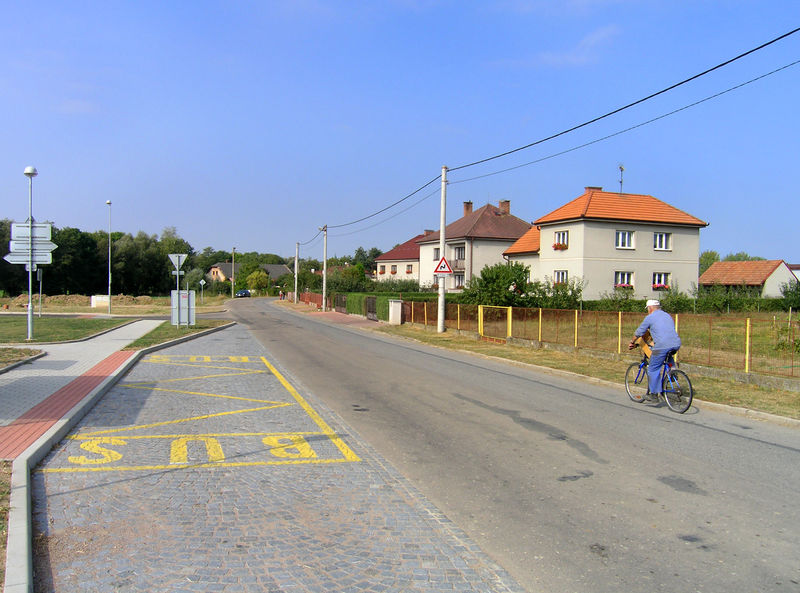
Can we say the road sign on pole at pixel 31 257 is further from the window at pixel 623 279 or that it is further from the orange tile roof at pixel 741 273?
the orange tile roof at pixel 741 273

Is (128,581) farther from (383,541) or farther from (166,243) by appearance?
(166,243)

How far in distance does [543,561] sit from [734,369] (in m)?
10.7

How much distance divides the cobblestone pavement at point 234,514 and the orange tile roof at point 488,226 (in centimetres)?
4914

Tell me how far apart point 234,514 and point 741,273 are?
203ft

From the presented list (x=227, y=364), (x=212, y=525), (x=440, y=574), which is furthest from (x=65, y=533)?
(x=227, y=364)

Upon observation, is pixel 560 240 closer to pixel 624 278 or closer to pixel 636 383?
pixel 624 278

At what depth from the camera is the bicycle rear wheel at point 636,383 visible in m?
10.6

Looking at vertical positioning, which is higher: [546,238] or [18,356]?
[546,238]

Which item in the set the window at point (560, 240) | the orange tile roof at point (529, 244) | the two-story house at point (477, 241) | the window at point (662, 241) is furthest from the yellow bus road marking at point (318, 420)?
the two-story house at point (477, 241)

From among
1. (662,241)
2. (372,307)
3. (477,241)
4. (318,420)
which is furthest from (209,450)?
(477,241)

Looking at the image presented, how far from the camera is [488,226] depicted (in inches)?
2282

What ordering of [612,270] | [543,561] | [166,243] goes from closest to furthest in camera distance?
1. [543,561]
2. [612,270]
3. [166,243]

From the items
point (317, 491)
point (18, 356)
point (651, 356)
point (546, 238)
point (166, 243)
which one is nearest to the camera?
point (317, 491)

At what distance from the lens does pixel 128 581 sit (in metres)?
3.79
